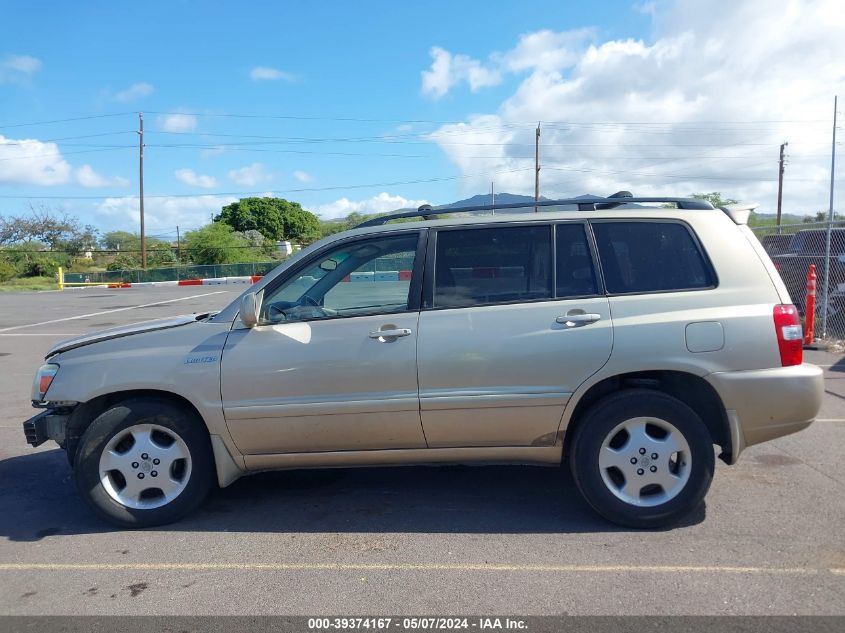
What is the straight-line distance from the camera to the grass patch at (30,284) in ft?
136

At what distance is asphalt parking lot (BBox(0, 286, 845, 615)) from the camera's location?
3383 millimetres

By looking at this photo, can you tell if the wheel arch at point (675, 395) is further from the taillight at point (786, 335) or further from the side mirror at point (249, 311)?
the side mirror at point (249, 311)

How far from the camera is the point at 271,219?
255 ft

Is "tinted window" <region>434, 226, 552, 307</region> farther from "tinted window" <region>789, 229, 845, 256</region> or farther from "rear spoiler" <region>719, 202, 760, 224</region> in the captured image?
"tinted window" <region>789, 229, 845, 256</region>

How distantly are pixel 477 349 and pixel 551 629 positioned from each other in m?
1.56

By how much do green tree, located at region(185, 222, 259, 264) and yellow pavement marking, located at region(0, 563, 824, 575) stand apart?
5116 centimetres

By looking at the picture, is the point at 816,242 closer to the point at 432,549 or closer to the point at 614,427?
the point at 614,427

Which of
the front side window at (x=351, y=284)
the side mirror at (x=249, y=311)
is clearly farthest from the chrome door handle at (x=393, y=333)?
the side mirror at (x=249, y=311)

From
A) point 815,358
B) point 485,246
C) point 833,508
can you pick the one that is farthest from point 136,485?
point 815,358

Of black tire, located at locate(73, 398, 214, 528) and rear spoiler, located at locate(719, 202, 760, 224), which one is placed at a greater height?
rear spoiler, located at locate(719, 202, 760, 224)

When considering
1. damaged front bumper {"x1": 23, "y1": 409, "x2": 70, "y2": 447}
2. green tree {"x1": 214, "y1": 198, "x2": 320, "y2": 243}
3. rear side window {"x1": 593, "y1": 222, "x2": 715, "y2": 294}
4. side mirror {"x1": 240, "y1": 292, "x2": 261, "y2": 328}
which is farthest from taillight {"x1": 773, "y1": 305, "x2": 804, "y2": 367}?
green tree {"x1": 214, "y1": 198, "x2": 320, "y2": 243}

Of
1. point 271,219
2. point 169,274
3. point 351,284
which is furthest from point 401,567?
point 271,219

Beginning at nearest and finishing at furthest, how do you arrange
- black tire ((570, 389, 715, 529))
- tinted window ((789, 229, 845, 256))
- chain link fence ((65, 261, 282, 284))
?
1. black tire ((570, 389, 715, 529))
2. tinted window ((789, 229, 845, 256))
3. chain link fence ((65, 261, 282, 284))

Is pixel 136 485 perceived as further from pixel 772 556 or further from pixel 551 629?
pixel 772 556
